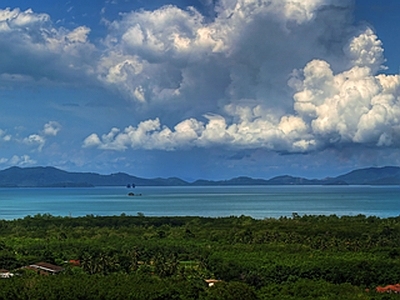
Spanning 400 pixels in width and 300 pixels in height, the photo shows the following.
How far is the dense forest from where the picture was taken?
128ft

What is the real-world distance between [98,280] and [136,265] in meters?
11.4

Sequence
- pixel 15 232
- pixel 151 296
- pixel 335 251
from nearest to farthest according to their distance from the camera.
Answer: pixel 151 296
pixel 335 251
pixel 15 232

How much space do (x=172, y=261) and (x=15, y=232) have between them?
39688 millimetres

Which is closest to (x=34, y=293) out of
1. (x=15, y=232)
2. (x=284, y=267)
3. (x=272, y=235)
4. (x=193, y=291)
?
(x=193, y=291)

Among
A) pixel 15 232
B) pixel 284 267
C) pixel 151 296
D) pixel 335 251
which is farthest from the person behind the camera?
pixel 15 232

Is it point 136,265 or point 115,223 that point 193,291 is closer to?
point 136,265

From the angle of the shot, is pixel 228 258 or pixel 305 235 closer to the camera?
pixel 228 258

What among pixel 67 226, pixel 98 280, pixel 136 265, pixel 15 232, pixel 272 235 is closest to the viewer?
pixel 98 280

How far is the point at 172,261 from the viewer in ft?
162

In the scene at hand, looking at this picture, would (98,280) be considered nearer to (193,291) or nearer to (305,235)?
(193,291)

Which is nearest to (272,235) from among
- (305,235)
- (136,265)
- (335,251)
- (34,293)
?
(305,235)

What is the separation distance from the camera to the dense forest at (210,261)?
38.9 m

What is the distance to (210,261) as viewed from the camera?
53.8m

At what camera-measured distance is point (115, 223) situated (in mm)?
93625
